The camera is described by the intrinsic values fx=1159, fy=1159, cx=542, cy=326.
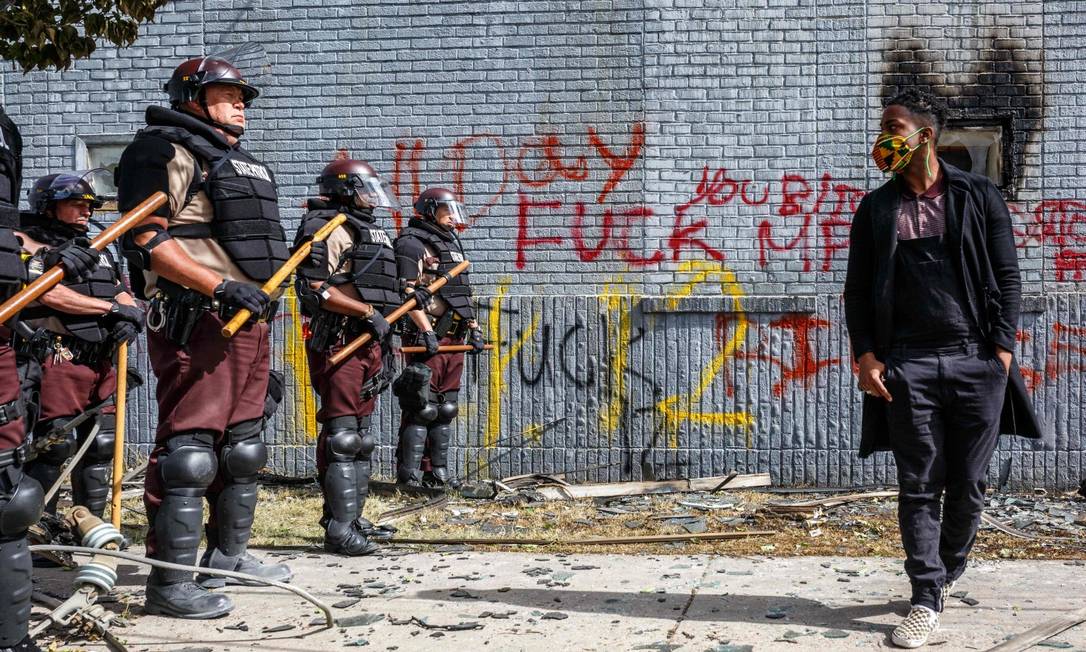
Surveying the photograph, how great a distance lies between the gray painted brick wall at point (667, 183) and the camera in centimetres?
893

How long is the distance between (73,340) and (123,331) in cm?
30

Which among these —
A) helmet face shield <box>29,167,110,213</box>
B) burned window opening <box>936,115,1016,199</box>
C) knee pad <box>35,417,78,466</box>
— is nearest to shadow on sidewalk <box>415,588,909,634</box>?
knee pad <box>35,417,78,466</box>

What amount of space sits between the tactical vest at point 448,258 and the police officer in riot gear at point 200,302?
12.4ft

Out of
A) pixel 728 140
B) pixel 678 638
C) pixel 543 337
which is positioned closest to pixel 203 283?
pixel 678 638

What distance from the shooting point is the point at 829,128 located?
912cm

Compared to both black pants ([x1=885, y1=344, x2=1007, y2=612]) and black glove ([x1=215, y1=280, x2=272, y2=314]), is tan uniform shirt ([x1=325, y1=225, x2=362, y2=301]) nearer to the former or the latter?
black glove ([x1=215, y1=280, x2=272, y2=314])

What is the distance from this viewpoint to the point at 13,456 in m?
3.67

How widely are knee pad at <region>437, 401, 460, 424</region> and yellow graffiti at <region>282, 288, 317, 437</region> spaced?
122 cm

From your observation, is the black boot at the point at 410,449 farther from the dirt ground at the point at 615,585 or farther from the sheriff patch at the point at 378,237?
the sheriff patch at the point at 378,237

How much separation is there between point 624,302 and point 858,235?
4620 mm

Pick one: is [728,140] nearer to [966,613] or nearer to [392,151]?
[392,151]

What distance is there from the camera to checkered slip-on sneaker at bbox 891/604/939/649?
418 cm

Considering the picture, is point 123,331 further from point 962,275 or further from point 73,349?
point 962,275

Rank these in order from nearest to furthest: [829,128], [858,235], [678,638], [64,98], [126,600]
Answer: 1. [678,638]
2. [858,235]
3. [126,600]
4. [829,128]
5. [64,98]
